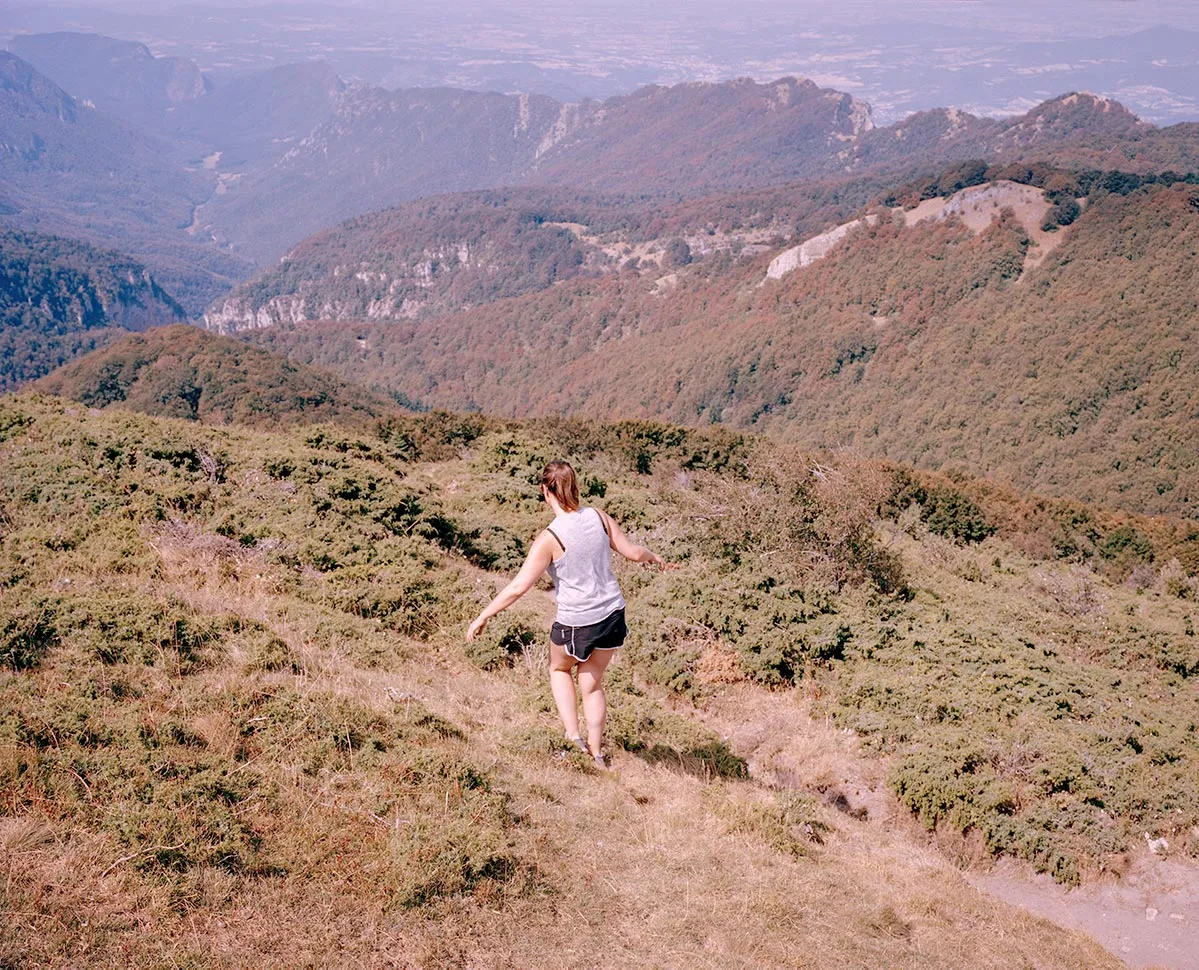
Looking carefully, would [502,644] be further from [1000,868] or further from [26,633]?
[1000,868]

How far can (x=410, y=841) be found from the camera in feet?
13.1

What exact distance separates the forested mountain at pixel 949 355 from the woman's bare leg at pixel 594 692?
59961 millimetres

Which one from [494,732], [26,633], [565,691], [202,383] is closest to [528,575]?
[565,691]

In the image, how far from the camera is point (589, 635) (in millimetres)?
5051

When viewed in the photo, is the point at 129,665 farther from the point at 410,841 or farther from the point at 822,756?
the point at 822,756

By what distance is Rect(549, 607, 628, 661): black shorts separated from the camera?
5.05m

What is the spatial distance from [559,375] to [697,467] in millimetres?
125307

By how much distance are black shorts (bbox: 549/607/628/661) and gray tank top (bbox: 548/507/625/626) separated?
5 centimetres

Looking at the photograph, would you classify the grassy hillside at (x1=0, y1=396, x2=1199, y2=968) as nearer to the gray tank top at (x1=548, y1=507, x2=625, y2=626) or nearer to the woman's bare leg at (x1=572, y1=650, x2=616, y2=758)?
the woman's bare leg at (x1=572, y1=650, x2=616, y2=758)

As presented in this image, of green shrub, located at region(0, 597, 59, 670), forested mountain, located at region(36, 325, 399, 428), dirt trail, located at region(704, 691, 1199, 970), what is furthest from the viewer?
forested mountain, located at region(36, 325, 399, 428)

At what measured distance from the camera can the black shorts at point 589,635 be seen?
505 centimetres

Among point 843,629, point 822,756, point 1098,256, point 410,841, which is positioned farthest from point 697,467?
point 1098,256

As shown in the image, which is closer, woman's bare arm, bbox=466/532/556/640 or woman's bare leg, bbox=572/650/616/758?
woman's bare arm, bbox=466/532/556/640

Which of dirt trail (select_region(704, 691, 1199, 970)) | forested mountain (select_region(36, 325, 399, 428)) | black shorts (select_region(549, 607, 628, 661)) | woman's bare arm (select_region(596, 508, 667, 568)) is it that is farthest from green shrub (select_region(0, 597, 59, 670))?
forested mountain (select_region(36, 325, 399, 428))
